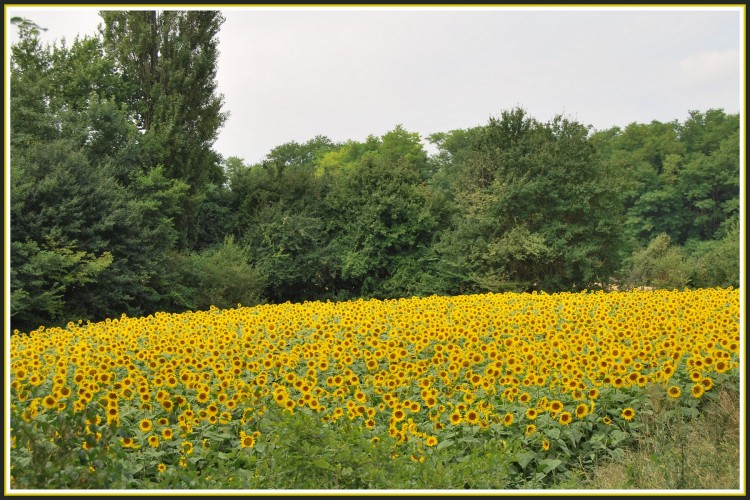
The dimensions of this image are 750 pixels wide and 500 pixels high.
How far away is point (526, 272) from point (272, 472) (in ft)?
67.5

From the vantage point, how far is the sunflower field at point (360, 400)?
4270 mm

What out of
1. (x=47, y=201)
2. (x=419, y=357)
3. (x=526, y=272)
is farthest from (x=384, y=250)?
(x=419, y=357)

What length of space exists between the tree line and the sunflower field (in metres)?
11.4

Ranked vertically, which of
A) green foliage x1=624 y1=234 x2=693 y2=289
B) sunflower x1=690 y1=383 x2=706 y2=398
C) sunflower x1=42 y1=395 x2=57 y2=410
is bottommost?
sunflower x1=690 y1=383 x2=706 y2=398

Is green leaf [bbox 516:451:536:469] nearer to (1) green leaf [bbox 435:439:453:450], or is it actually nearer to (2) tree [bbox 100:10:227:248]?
(1) green leaf [bbox 435:439:453:450]

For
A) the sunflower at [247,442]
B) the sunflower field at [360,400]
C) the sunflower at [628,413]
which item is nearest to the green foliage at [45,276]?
the sunflower field at [360,400]

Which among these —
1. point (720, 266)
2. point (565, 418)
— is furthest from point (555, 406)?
point (720, 266)

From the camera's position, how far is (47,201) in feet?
61.9

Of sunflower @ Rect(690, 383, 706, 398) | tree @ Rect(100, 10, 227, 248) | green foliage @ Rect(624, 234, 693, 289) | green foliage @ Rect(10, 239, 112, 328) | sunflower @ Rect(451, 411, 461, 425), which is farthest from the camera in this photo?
tree @ Rect(100, 10, 227, 248)

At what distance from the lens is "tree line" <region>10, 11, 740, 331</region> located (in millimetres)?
19375

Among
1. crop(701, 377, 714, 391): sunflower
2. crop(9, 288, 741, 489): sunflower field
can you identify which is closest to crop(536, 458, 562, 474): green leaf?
crop(9, 288, 741, 489): sunflower field

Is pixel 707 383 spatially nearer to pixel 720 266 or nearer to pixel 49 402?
pixel 49 402

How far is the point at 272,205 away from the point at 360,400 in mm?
23969

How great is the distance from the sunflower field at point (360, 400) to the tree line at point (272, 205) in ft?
37.5
